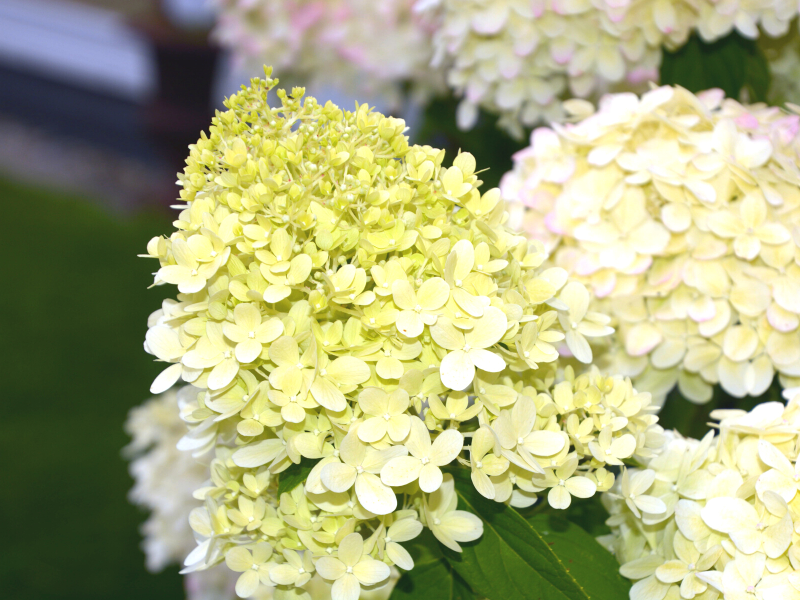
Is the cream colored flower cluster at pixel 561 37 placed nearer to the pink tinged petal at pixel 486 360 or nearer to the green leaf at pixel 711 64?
the green leaf at pixel 711 64

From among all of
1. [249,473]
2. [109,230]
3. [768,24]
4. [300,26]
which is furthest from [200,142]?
[109,230]

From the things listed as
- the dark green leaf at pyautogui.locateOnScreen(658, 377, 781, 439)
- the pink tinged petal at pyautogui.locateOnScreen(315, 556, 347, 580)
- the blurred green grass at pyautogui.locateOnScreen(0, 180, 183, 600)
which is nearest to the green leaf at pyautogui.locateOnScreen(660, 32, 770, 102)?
the dark green leaf at pyautogui.locateOnScreen(658, 377, 781, 439)

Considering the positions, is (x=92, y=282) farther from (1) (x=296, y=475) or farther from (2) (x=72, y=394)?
(1) (x=296, y=475)

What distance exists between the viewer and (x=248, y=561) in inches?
17.3

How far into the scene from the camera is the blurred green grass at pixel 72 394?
1580 millimetres

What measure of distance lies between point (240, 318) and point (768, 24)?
53 centimetres

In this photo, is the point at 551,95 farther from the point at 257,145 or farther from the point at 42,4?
the point at 42,4

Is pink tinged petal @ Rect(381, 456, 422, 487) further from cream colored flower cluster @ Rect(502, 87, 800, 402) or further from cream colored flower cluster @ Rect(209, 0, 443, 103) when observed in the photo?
cream colored flower cluster @ Rect(209, 0, 443, 103)

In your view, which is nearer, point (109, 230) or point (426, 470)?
point (426, 470)

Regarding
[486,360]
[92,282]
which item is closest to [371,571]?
[486,360]

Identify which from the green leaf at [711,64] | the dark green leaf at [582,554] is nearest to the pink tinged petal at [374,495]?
the dark green leaf at [582,554]

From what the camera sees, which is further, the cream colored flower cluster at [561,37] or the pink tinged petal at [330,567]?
the cream colored flower cluster at [561,37]

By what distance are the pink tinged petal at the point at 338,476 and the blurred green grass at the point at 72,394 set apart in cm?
128

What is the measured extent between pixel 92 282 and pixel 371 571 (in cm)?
238
